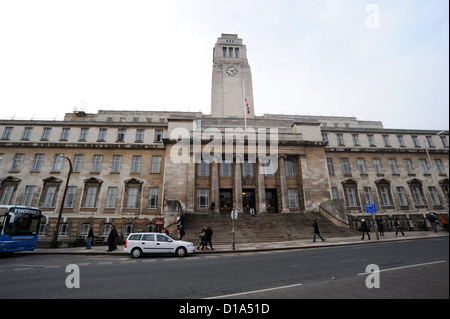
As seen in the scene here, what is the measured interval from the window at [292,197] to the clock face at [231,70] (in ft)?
89.4

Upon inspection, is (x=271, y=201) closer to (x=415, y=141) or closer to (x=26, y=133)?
(x=415, y=141)

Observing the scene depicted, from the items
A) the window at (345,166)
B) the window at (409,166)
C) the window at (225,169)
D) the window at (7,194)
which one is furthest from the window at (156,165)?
the window at (409,166)

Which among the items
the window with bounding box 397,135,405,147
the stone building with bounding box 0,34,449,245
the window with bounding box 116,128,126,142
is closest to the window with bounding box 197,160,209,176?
the stone building with bounding box 0,34,449,245

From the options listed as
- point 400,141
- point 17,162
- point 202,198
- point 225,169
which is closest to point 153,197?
point 202,198

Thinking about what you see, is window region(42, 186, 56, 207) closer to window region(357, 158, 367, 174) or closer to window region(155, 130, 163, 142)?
window region(155, 130, 163, 142)

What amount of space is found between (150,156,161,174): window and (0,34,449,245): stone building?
0.14 m

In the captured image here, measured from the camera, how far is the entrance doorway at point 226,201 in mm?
29297

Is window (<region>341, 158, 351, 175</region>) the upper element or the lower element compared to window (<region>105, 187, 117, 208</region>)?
upper

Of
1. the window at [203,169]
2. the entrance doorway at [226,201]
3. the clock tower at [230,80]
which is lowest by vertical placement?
the entrance doorway at [226,201]

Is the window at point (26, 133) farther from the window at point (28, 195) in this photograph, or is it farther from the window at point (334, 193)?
the window at point (334, 193)

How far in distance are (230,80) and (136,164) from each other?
25.3 metres

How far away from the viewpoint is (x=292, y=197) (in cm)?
2980

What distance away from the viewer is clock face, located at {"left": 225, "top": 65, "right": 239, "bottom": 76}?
4492 cm
